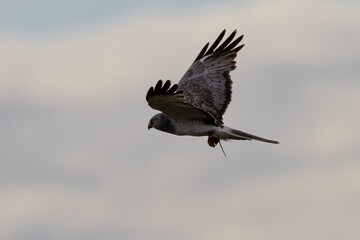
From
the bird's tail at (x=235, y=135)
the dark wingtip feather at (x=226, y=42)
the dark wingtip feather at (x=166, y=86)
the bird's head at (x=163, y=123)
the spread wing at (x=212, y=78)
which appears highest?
the dark wingtip feather at (x=226, y=42)

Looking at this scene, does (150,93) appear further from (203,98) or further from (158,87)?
(203,98)

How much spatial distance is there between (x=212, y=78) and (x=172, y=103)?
3254 millimetres

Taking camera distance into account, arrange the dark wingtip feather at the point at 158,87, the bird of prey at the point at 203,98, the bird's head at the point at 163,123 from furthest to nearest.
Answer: the bird's head at the point at 163,123 → the bird of prey at the point at 203,98 → the dark wingtip feather at the point at 158,87

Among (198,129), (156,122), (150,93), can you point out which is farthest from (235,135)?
(150,93)

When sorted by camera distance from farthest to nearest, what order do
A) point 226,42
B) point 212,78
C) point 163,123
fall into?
point 226,42 < point 212,78 < point 163,123

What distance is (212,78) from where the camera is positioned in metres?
18.1

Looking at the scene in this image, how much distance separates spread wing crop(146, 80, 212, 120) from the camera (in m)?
14.4

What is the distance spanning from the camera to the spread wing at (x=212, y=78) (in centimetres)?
1734

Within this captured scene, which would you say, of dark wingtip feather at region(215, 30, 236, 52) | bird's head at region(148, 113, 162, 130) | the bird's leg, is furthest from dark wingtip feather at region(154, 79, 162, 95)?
dark wingtip feather at region(215, 30, 236, 52)

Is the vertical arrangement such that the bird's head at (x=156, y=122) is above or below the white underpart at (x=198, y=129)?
above

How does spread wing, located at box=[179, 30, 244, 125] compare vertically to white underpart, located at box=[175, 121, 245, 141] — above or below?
above

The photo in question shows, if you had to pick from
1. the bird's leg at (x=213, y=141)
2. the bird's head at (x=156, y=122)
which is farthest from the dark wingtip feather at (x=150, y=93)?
the bird's leg at (x=213, y=141)

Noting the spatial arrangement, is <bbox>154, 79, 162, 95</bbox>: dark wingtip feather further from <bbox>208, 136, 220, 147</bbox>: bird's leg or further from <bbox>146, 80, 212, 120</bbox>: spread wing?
<bbox>208, 136, 220, 147</bbox>: bird's leg

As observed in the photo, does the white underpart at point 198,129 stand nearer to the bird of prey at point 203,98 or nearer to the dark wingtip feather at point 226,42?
the bird of prey at point 203,98
